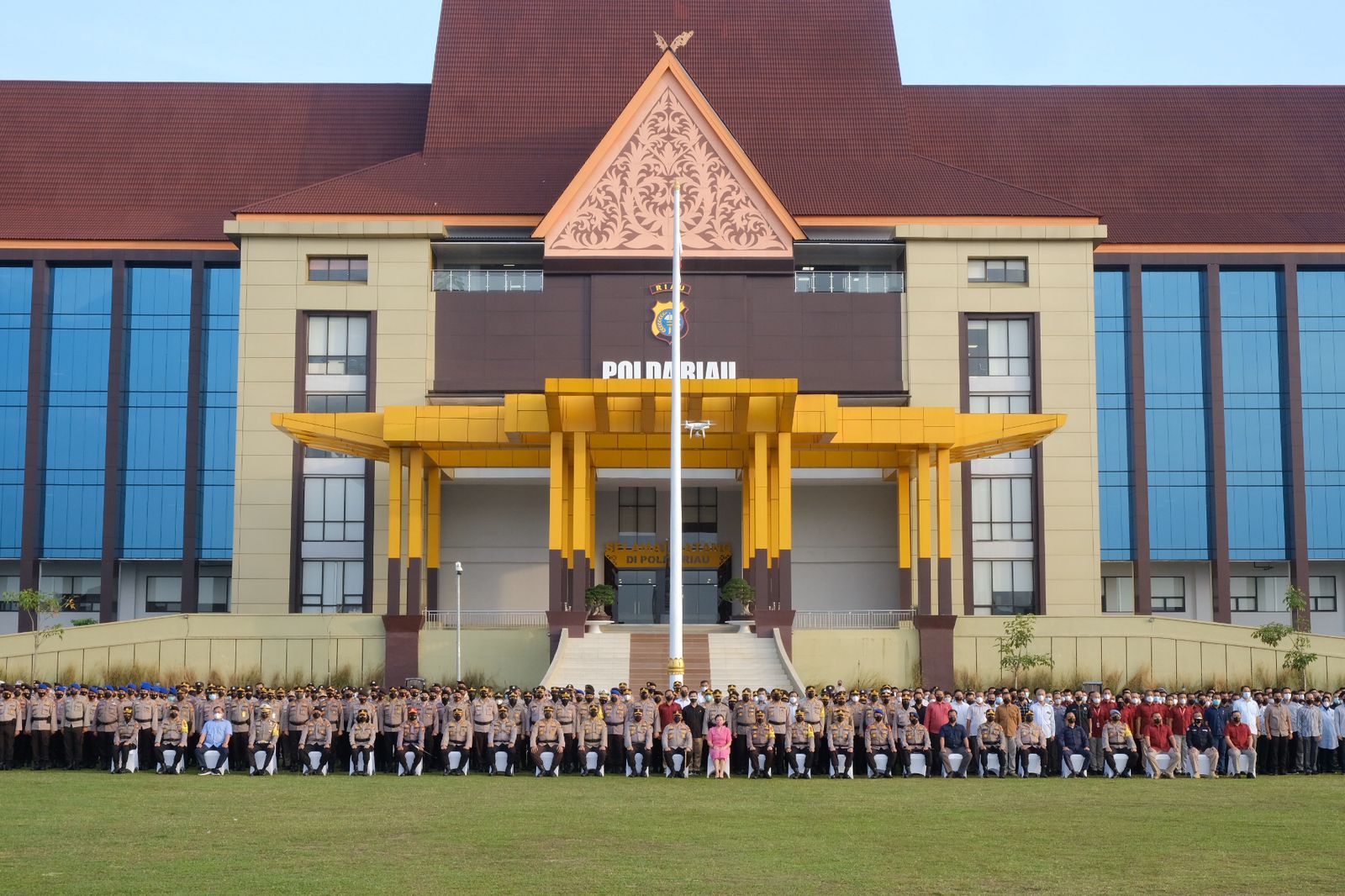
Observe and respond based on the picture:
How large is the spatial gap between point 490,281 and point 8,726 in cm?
2878

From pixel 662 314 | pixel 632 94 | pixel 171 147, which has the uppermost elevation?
pixel 632 94

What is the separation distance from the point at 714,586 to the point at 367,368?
14.8m

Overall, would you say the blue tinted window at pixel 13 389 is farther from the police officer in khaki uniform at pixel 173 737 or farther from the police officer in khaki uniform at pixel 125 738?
the police officer in khaki uniform at pixel 173 737

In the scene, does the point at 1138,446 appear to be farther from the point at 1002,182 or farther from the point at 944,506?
the point at 944,506

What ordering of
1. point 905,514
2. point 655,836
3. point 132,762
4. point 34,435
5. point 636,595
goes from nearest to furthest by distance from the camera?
1. point 655,836
2. point 132,762
3. point 905,514
4. point 636,595
5. point 34,435

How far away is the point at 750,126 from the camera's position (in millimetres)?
60562

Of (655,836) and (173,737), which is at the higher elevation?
(173,737)

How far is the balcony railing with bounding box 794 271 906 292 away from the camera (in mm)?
54719

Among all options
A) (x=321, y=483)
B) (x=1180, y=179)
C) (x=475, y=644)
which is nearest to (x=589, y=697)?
(x=475, y=644)

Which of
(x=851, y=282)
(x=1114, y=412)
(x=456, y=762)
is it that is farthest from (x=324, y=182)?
(x=456, y=762)

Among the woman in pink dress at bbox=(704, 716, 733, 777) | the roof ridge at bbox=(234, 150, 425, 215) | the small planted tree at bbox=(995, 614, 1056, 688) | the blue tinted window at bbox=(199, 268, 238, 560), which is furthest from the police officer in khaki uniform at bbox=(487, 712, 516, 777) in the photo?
the blue tinted window at bbox=(199, 268, 238, 560)

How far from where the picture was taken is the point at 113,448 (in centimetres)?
5944

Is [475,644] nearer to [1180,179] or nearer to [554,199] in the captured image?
[554,199]

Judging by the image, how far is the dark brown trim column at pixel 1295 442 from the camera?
195 ft
